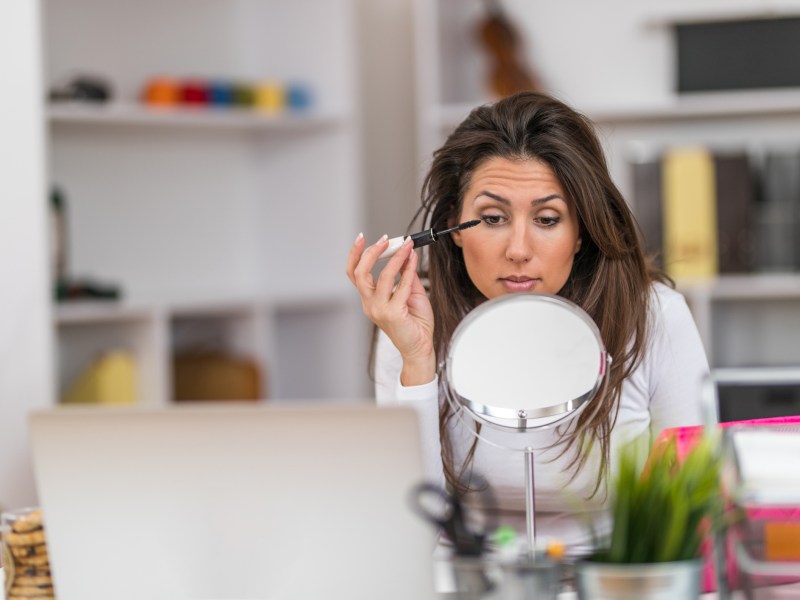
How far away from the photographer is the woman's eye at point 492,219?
1.54m

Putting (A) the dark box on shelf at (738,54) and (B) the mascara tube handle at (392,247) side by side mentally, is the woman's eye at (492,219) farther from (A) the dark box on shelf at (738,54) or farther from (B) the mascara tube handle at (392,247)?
(A) the dark box on shelf at (738,54)

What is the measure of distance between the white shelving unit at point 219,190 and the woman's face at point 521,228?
5.66 ft

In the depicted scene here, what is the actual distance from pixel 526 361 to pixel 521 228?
0.44 metres

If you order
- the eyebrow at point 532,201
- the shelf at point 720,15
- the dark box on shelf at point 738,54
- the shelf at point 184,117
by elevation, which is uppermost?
the shelf at point 720,15

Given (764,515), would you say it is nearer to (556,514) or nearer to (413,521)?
(413,521)

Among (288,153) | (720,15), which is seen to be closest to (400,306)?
(720,15)

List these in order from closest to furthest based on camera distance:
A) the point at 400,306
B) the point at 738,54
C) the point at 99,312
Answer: the point at 400,306, the point at 99,312, the point at 738,54

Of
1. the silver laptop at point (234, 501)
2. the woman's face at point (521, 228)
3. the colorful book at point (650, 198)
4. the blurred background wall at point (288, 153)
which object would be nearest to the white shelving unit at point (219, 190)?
the blurred background wall at point (288, 153)

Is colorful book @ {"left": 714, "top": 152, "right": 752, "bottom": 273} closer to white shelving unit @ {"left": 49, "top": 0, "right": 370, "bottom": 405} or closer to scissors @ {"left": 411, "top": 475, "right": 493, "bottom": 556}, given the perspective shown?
white shelving unit @ {"left": 49, "top": 0, "right": 370, "bottom": 405}

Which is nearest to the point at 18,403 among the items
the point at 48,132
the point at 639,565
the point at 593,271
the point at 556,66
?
the point at 48,132

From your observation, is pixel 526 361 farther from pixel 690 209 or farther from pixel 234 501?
pixel 690 209

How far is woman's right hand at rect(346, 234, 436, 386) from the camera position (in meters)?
1.39

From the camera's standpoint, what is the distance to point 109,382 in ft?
9.95

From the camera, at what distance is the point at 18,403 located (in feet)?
8.64
